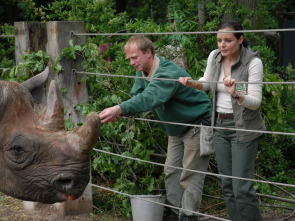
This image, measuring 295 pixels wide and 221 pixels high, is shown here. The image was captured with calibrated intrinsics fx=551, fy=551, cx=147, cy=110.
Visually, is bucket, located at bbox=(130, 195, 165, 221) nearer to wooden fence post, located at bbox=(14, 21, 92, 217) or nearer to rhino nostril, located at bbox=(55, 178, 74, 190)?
wooden fence post, located at bbox=(14, 21, 92, 217)

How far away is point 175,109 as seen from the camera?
5113mm

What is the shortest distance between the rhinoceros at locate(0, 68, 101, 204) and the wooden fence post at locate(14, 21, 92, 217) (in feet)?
4.77

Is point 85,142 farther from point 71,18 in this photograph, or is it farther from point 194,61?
point 71,18

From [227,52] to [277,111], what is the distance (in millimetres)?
1864

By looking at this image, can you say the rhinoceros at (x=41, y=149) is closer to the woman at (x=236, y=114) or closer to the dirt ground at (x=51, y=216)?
the woman at (x=236, y=114)

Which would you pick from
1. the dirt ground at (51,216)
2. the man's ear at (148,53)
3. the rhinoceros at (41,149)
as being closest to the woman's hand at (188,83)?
the man's ear at (148,53)

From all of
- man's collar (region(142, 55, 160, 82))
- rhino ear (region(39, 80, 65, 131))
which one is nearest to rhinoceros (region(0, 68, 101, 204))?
rhino ear (region(39, 80, 65, 131))

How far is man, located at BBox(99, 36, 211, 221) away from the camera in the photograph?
471 cm

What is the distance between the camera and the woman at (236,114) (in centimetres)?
435

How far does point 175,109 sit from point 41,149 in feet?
5.81

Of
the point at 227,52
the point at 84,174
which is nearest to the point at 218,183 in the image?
the point at 227,52

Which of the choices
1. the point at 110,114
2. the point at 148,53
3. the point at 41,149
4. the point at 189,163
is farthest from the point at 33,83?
the point at 189,163

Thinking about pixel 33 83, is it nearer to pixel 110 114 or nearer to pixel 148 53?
pixel 110 114

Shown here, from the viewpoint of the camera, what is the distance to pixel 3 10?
1291cm
